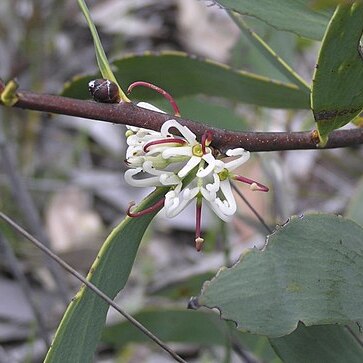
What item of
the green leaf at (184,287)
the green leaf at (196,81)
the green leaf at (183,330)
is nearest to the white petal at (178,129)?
the green leaf at (196,81)

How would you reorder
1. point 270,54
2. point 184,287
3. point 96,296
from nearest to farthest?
point 96,296 < point 270,54 < point 184,287

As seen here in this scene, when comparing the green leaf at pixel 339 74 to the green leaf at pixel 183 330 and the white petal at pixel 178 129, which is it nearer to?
the white petal at pixel 178 129

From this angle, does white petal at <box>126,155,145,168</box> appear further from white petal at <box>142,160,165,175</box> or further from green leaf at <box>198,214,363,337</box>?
green leaf at <box>198,214,363,337</box>

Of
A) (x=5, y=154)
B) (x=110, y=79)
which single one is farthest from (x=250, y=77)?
(x=5, y=154)

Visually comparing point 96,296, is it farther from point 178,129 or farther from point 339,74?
point 339,74

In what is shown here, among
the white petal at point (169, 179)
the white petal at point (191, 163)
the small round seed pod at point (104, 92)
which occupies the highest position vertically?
the small round seed pod at point (104, 92)

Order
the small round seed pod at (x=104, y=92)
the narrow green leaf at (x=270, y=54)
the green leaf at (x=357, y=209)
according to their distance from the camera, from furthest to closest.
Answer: the green leaf at (x=357, y=209)
the narrow green leaf at (x=270, y=54)
the small round seed pod at (x=104, y=92)

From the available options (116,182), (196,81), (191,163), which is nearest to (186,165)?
(191,163)
